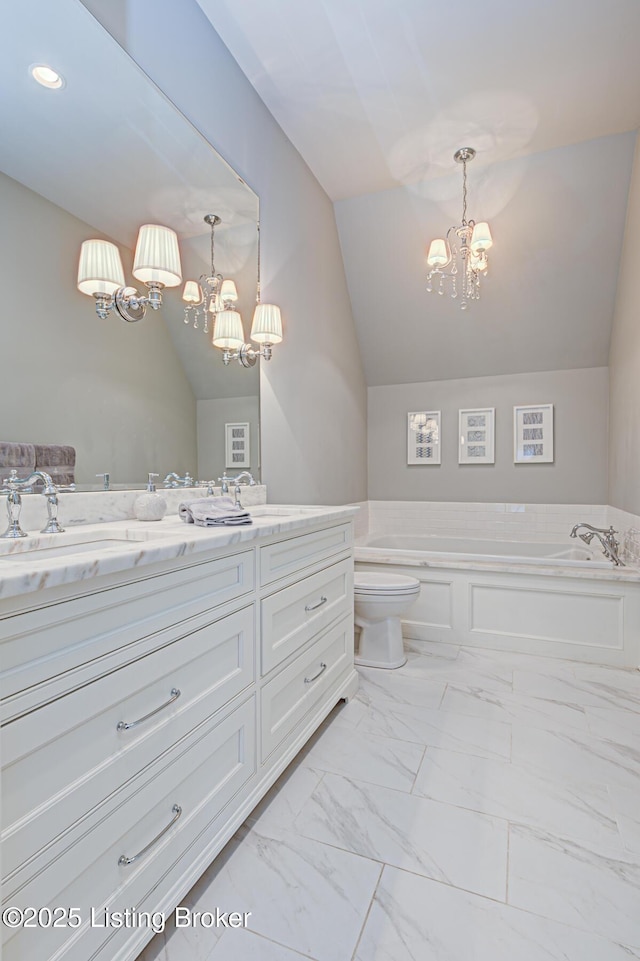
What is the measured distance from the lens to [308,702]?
179 centimetres

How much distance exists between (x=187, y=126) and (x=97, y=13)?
1.49 ft

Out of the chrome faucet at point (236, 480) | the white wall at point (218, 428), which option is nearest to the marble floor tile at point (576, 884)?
the chrome faucet at point (236, 480)

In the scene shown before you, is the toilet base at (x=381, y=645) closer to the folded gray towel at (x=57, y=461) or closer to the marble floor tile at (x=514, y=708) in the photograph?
the marble floor tile at (x=514, y=708)

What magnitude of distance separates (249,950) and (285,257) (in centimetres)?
292

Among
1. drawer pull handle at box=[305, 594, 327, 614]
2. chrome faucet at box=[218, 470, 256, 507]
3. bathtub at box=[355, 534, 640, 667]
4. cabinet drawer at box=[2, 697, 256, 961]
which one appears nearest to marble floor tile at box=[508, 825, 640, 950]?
cabinet drawer at box=[2, 697, 256, 961]

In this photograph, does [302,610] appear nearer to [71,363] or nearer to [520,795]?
[520,795]

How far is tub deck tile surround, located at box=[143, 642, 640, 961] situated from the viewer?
1.10 m

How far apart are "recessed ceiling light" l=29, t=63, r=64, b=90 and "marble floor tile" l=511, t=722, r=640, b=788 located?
2.72 metres

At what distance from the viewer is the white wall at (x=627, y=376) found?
9.45 ft

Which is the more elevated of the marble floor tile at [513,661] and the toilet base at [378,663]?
the toilet base at [378,663]

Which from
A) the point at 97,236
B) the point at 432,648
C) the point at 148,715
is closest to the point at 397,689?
the point at 432,648

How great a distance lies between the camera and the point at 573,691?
7.73 feet

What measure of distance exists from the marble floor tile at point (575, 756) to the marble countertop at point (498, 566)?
977 mm

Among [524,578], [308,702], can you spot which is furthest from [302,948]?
[524,578]
